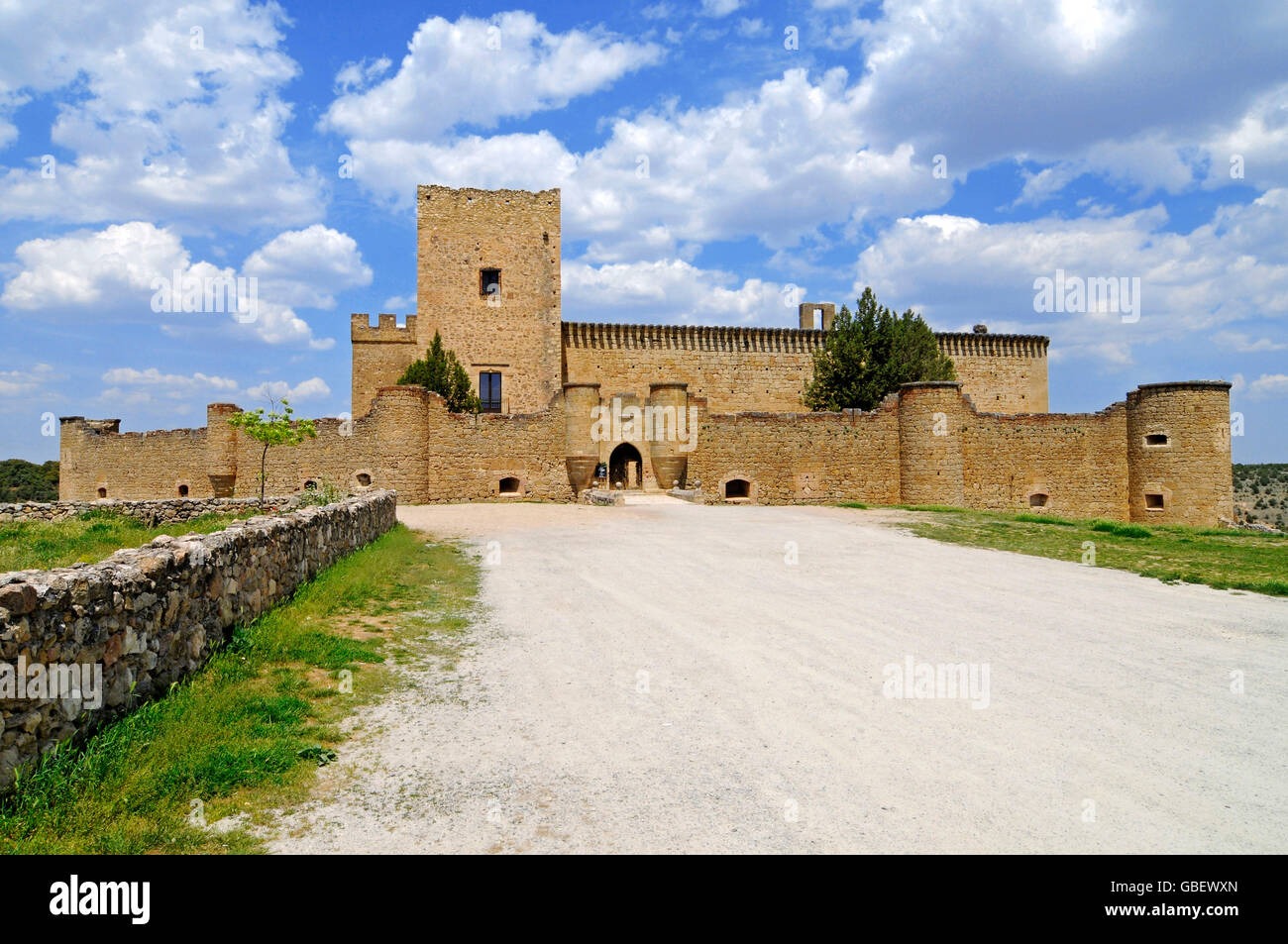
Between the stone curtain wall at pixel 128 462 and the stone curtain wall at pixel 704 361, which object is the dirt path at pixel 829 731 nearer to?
the stone curtain wall at pixel 128 462

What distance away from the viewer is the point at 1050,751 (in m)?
4.32

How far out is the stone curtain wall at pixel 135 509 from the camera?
50.5 feet

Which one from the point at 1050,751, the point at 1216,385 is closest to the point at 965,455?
the point at 1216,385

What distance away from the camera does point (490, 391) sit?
33656 millimetres

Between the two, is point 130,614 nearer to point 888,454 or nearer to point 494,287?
point 888,454

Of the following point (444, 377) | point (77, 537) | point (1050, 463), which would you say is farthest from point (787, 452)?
point (77, 537)

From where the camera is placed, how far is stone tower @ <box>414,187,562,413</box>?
109 feet

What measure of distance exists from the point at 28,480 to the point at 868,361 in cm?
5221

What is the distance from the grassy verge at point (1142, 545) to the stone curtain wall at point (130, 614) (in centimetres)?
1087

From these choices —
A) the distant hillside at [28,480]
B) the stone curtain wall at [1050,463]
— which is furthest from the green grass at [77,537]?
the distant hillside at [28,480]

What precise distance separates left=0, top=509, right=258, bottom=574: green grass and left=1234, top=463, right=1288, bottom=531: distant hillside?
45.0 m

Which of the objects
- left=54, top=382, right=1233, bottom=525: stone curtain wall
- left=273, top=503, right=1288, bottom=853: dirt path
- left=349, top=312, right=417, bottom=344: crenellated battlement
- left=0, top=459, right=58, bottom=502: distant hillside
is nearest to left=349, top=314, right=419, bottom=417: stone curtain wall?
left=349, top=312, right=417, bottom=344: crenellated battlement
